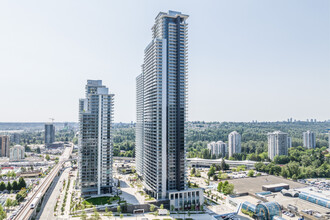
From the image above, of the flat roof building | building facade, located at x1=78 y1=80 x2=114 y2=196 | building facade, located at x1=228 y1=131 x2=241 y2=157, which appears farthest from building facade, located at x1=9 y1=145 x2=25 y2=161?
the flat roof building

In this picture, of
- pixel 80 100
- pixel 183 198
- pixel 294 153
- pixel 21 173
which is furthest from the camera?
pixel 294 153

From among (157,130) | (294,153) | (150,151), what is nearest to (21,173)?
(150,151)

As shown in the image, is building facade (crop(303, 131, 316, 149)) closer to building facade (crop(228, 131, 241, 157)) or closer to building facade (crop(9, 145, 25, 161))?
building facade (crop(228, 131, 241, 157))

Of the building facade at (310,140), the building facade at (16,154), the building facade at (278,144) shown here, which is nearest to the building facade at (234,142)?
the building facade at (278,144)

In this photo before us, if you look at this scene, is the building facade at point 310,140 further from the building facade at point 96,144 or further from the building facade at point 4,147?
the building facade at point 4,147

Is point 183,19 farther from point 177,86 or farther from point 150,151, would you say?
point 150,151

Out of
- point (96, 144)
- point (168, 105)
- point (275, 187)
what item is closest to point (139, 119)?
point (96, 144)

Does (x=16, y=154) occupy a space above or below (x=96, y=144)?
below

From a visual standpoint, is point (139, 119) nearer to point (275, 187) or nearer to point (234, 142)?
point (275, 187)
